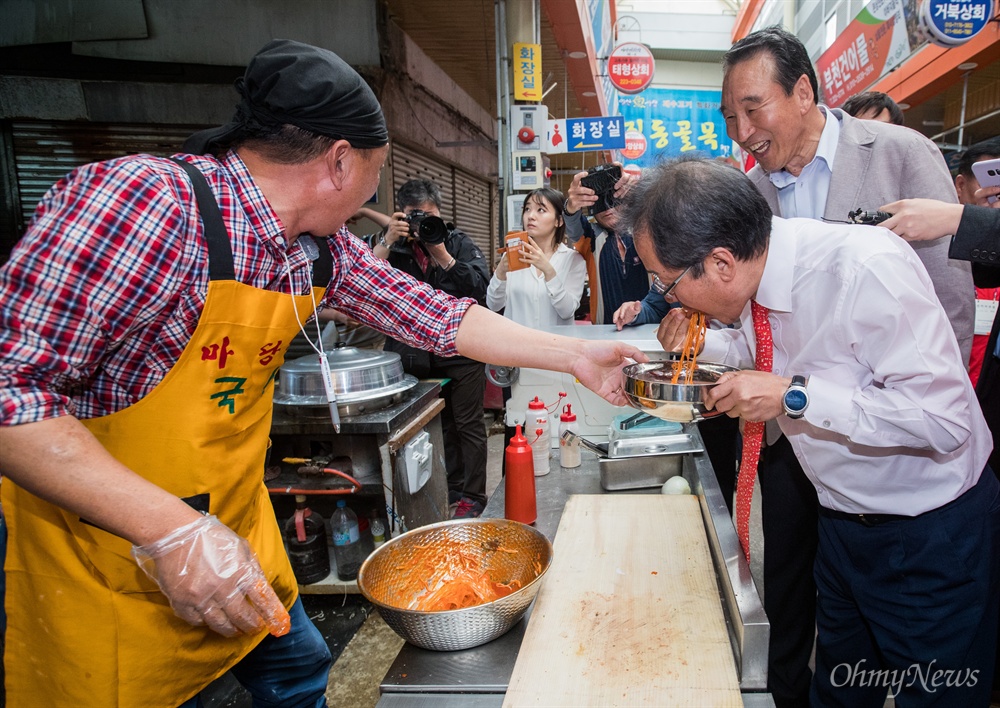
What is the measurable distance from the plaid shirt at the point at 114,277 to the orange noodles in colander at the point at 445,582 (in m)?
0.74

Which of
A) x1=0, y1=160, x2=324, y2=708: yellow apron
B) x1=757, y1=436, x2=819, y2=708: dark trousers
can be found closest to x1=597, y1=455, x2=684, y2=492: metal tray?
x1=757, y1=436, x2=819, y2=708: dark trousers

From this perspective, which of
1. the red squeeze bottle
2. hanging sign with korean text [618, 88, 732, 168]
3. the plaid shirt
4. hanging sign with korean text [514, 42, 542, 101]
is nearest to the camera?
the plaid shirt

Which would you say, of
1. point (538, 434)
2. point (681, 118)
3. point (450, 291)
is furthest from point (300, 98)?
point (681, 118)

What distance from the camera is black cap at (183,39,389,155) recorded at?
1.19 m

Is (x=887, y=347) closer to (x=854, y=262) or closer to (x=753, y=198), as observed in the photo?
(x=854, y=262)

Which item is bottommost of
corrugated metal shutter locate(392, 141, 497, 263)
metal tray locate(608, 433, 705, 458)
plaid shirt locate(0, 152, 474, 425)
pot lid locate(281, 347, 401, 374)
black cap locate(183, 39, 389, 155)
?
metal tray locate(608, 433, 705, 458)

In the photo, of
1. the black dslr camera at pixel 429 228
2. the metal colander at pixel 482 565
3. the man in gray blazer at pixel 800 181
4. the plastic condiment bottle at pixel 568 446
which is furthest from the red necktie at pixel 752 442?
the black dslr camera at pixel 429 228

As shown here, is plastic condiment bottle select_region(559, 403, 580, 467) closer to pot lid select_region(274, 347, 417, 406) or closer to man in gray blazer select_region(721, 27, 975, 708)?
man in gray blazer select_region(721, 27, 975, 708)

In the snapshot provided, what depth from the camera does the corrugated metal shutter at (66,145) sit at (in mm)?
5090

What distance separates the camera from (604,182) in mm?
3352

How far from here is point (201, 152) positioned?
132 centimetres

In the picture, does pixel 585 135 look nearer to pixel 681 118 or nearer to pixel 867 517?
pixel 867 517

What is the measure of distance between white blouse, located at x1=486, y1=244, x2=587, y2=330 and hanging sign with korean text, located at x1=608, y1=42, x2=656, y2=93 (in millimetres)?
6281

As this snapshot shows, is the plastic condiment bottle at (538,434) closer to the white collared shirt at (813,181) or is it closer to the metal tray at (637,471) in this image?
the metal tray at (637,471)
